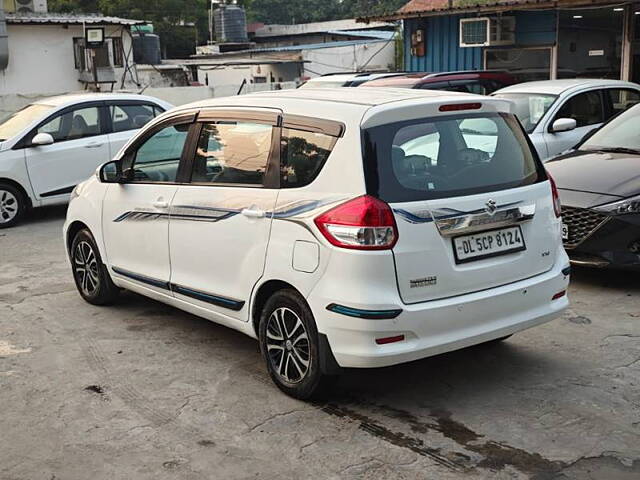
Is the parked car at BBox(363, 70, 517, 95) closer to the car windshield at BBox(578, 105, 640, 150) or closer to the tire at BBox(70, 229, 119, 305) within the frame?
the car windshield at BBox(578, 105, 640, 150)

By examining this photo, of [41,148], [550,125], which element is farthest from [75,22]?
[550,125]

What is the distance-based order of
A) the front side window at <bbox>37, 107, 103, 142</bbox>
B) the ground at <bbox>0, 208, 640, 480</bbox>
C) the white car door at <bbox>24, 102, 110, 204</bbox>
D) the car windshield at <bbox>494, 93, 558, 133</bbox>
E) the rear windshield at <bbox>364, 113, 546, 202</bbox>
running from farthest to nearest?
the front side window at <bbox>37, 107, 103, 142</bbox> < the white car door at <bbox>24, 102, 110, 204</bbox> < the car windshield at <bbox>494, 93, 558, 133</bbox> < the rear windshield at <bbox>364, 113, 546, 202</bbox> < the ground at <bbox>0, 208, 640, 480</bbox>

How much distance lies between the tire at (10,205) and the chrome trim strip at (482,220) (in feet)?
25.9

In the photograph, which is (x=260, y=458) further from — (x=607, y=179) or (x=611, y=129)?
(x=611, y=129)

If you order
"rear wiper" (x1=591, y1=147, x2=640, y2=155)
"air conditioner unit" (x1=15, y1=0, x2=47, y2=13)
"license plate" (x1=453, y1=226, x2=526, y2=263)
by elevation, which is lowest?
"license plate" (x1=453, y1=226, x2=526, y2=263)

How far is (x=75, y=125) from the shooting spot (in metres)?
11.1

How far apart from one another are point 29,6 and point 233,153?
91.4 ft

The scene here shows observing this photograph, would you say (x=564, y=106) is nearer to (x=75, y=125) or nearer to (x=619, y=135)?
(x=619, y=135)

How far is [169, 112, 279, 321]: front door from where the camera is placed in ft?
16.1

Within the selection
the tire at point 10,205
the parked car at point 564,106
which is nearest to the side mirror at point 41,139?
the tire at point 10,205

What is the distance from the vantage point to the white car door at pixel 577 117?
10047 millimetres

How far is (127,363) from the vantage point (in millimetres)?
5551

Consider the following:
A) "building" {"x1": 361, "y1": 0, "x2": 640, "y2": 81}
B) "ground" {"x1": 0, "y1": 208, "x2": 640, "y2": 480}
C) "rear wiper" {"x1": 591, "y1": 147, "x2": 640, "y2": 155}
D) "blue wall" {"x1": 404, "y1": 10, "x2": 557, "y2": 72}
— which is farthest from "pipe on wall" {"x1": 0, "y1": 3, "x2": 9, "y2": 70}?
"rear wiper" {"x1": 591, "y1": 147, "x2": 640, "y2": 155}

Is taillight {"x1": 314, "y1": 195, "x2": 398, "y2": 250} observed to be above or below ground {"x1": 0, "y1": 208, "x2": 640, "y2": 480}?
above
